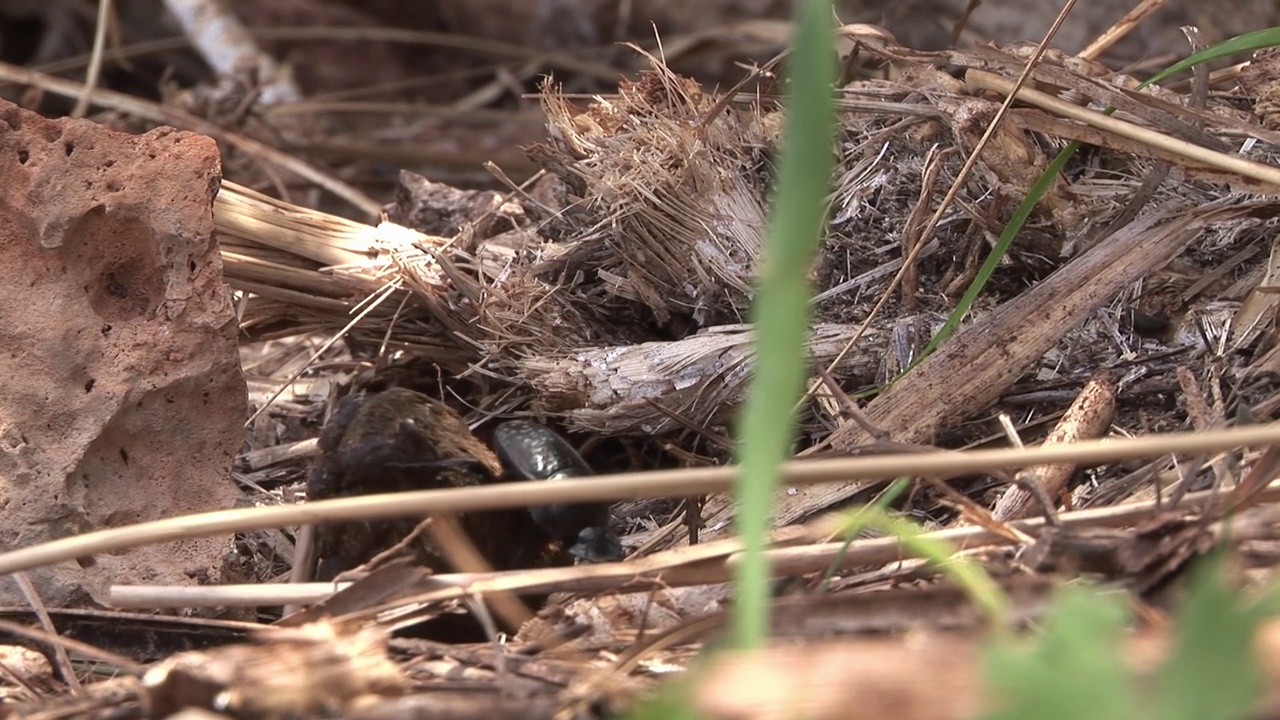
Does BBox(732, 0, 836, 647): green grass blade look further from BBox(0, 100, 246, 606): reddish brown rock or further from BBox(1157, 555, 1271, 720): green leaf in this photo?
BBox(0, 100, 246, 606): reddish brown rock

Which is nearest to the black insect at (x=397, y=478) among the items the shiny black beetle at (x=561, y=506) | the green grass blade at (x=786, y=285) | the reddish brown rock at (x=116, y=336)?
the shiny black beetle at (x=561, y=506)

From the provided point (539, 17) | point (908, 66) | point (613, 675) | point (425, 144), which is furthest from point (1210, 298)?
point (539, 17)

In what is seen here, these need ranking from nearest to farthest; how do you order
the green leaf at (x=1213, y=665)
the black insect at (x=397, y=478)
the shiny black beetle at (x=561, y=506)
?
1. the green leaf at (x=1213, y=665)
2. the black insect at (x=397, y=478)
3. the shiny black beetle at (x=561, y=506)

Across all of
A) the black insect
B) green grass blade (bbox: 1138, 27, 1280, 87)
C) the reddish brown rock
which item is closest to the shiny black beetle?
the black insect

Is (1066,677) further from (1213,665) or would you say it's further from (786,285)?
(786,285)

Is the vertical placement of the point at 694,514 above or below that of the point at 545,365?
below

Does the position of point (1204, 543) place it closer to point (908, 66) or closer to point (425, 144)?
point (908, 66)

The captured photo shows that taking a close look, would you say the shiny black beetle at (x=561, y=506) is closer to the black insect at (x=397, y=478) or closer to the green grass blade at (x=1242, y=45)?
the black insect at (x=397, y=478)
